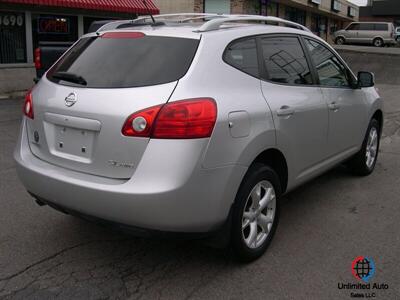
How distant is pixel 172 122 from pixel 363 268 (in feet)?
5.85

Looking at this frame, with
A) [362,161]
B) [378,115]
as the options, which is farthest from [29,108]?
[378,115]

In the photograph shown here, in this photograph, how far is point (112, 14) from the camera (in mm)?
15328

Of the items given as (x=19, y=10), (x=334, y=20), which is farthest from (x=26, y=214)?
(x=334, y=20)

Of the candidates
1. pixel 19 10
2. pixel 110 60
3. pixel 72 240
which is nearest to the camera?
pixel 110 60

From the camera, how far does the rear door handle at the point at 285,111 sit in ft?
11.9

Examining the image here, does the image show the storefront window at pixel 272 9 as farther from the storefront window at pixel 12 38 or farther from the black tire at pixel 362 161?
the black tire at pixel 362 161

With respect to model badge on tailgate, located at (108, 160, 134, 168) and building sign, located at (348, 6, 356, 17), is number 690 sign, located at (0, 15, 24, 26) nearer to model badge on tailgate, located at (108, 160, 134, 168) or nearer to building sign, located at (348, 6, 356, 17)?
model badge on tailgate, located at (108, 160, 134, 168)

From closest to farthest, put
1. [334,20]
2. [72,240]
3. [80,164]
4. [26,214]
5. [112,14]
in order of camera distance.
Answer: [80,164]
[72,240]
[26,214]
[112,14]
[334,20]

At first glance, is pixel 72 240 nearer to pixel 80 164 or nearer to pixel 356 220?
pixel 80 164

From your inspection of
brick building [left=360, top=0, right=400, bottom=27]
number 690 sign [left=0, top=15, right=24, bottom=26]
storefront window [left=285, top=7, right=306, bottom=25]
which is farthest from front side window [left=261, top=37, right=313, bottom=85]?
brick building [left=360, top=0, right=400, bottom=27]

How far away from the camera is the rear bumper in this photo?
2.84 m

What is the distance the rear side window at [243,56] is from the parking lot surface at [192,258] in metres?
1.34

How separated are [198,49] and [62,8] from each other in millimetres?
11620

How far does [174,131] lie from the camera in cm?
287
